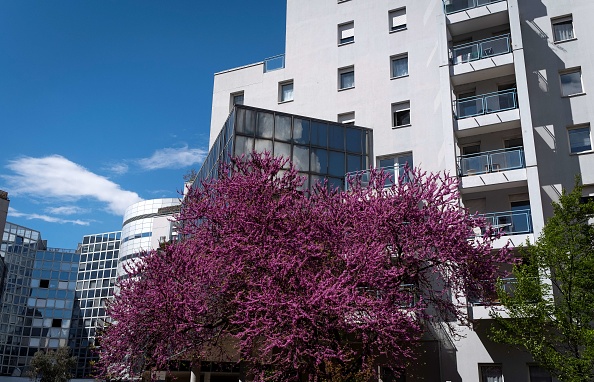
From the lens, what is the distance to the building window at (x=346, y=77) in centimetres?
3122

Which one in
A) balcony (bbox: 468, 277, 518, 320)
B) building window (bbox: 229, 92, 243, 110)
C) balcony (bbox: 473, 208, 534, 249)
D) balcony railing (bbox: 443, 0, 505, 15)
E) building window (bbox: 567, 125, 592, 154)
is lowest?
balcony (bbox: 468, 277, 518, 320)

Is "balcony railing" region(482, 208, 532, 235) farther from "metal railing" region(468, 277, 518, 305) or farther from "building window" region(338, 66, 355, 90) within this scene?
"building window" region(338, 66, 355, 90)

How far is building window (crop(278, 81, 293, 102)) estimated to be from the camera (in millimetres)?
32938

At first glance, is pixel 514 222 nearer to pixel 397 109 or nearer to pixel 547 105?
pixel 547 105

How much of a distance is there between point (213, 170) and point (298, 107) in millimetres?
6212

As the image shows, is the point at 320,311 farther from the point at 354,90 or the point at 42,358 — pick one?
the point at 42,358

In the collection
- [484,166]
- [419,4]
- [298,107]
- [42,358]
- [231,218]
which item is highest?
[419,4]

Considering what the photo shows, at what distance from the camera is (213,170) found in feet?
97.5

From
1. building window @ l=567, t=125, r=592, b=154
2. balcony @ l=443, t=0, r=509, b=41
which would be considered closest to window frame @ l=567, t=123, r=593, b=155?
building window @ l=567, t=125, r=592, b=154

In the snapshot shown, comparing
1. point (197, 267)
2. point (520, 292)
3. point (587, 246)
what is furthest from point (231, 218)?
point (587, 246)

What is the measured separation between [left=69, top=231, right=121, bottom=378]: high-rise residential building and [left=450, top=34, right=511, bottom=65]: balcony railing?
10870 cm

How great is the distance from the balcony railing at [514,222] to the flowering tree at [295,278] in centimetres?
120

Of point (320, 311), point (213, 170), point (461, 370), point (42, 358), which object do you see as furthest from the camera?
point (42, 358)

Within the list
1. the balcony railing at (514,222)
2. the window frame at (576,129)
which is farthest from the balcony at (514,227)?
the window frame at (576,129)
